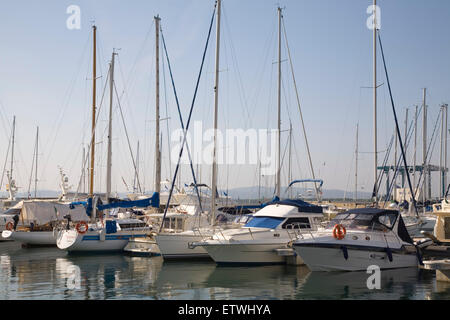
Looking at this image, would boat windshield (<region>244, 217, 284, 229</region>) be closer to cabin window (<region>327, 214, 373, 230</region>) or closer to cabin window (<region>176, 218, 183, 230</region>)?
cabin window (<region>327, 214, 373, 230</region>)

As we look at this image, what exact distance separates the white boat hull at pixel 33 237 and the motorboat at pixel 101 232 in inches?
41.0

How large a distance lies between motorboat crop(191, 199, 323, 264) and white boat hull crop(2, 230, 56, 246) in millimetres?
12874

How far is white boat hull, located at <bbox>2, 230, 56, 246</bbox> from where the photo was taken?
32094 mm

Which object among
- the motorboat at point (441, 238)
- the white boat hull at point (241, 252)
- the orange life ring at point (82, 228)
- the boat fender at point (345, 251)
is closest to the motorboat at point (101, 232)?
the orange life ring at point (82, 228)

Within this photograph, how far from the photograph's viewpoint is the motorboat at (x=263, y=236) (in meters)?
23.3

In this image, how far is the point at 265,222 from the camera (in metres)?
24.9

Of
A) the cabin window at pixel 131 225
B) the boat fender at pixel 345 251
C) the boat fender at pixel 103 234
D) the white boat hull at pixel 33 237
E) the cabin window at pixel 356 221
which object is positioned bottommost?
the white boat hull at pixel 33 237

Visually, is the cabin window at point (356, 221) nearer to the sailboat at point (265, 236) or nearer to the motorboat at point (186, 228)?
the sailboat at point (265, 236)

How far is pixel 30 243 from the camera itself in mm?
32594

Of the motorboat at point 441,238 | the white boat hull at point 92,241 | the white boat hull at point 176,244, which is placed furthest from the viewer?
the white boat hull at point 92,241

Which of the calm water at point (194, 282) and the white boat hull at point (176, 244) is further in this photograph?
the white boat hull at point (176, 244)

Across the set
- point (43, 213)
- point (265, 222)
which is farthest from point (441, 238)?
point (43, 213)

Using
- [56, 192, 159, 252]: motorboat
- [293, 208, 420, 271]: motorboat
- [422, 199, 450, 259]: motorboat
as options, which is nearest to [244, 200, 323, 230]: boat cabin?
[293, 208, 420, 271]: motorboat

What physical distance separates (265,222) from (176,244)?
475 centimetres
